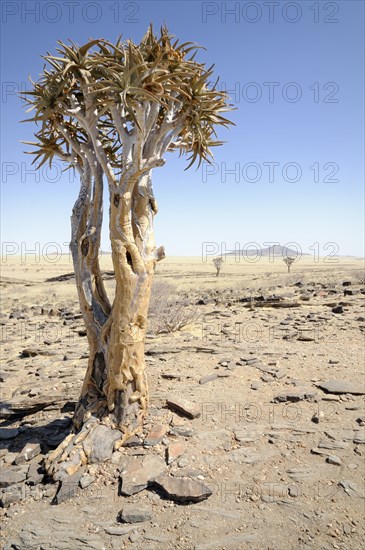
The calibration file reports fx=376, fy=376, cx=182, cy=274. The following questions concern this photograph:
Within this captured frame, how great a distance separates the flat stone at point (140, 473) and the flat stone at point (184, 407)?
3.19 ft

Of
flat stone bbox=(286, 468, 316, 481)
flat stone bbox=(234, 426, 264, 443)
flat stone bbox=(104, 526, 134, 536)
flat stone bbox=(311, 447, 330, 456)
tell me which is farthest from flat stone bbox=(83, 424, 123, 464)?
flat stone bbox=(311, 447, 330, 456)

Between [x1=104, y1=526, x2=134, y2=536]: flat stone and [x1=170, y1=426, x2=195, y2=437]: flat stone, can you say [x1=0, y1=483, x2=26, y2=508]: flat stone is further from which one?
[x1=170, y1=426, x2=195, y2=437]: flat stone

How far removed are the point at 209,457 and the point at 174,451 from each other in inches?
17.0

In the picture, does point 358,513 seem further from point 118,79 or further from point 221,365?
point 118,79

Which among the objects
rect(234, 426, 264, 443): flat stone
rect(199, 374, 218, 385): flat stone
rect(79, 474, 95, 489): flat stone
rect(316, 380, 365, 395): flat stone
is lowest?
rect(79, 474, 95, 489): flat stone

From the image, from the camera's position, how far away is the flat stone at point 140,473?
13.3ft

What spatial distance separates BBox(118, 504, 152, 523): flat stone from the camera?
3.67 metres

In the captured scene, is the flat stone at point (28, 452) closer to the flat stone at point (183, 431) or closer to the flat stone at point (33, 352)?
the flat stone at point (183, 431)

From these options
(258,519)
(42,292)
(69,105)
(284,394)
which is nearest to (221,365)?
(284,394)

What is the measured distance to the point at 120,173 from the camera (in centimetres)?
501

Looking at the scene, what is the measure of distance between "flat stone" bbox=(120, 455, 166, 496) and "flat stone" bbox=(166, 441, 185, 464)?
10cm

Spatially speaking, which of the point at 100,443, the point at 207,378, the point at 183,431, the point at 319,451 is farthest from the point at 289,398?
the point at 100,443

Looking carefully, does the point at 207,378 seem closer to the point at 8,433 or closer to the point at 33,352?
the point at 8,433

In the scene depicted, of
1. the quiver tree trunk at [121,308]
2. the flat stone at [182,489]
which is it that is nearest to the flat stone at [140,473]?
the flat stone at [182,489]
